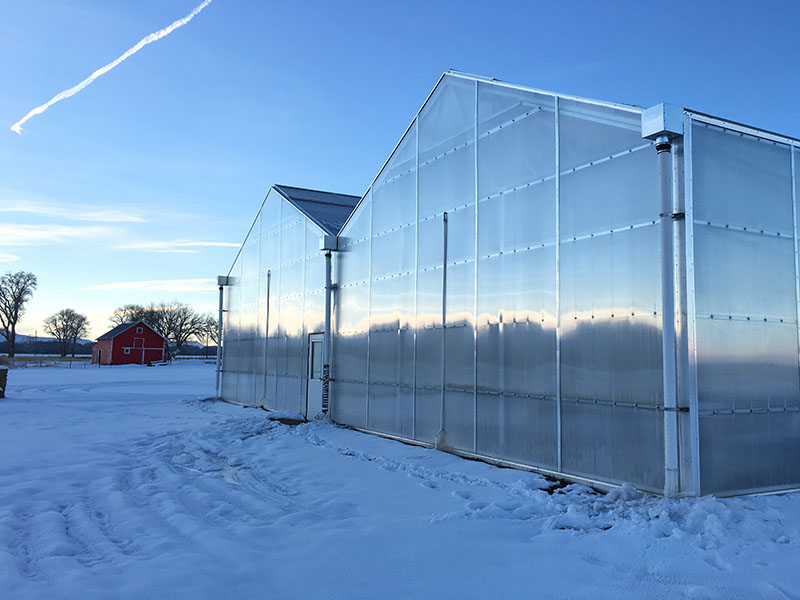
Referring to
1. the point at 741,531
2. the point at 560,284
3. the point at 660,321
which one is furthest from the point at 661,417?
the point at 560,284

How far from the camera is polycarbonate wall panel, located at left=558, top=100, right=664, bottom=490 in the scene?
23.9 feet

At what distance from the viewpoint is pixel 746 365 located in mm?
7348

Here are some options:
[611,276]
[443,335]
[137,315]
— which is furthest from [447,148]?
[137,315]

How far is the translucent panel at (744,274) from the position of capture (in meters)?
7.13

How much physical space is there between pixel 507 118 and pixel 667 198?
384 centimetres

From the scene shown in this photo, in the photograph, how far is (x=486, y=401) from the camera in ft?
32.9

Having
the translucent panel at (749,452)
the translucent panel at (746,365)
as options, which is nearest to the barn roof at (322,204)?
the translucent panel at (746,365)

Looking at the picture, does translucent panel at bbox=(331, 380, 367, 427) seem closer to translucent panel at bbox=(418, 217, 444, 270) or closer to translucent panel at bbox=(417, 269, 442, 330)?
translucent panel at bbox=(417, 269, 442, 330)

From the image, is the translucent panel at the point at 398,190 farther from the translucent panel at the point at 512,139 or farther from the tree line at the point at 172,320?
the tree line at the point at 172,320

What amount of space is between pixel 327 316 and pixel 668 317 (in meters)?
10.1

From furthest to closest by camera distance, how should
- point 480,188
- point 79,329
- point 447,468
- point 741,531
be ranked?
1. point 79,329
2. point 480,188
3. point 447,468
4. point 741,531

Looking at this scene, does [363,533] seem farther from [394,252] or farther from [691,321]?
[394,252]

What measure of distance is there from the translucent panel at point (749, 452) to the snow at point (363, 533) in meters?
0.36

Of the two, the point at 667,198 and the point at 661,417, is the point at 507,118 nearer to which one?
the point at 667,198
